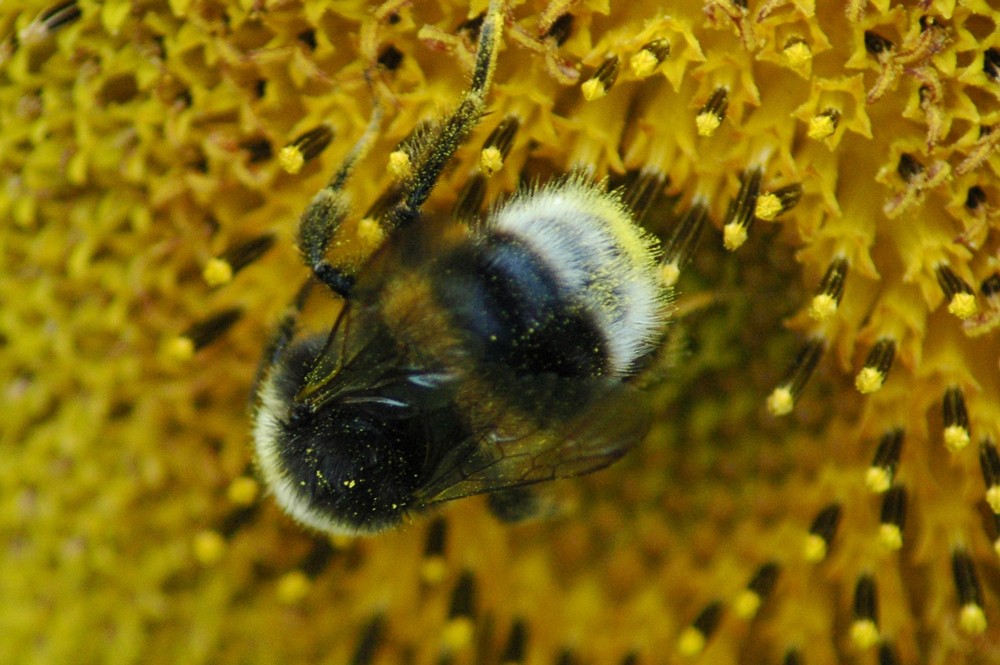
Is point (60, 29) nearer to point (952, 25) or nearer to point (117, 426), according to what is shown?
point (117, 426)

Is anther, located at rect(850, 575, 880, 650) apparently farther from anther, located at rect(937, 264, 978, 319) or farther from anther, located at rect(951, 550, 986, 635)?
anther, located at rect(937, 264, 978, 319)

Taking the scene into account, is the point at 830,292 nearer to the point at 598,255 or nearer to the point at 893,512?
the point at 893,512

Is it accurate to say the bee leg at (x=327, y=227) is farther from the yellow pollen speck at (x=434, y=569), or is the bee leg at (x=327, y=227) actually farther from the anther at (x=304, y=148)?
the yellow pollen speck at (x=434, y=569)

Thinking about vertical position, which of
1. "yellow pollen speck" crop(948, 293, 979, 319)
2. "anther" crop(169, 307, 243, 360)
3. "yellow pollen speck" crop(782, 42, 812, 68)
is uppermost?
"yellow pollen speck" crop(782, 42, 812, 68)

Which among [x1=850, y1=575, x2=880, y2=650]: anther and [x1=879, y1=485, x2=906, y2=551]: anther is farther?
[x1=850, y1=575, x2=880, y2=650]: anther

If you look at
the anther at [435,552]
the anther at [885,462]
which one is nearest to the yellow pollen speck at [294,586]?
the anther at [435,552]

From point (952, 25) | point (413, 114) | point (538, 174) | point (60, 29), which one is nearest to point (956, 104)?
point (952, 25)

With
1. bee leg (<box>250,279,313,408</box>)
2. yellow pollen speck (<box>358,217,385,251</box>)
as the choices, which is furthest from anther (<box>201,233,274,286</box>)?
yellow pollen speck (<box>358,217,385,251</box>)
